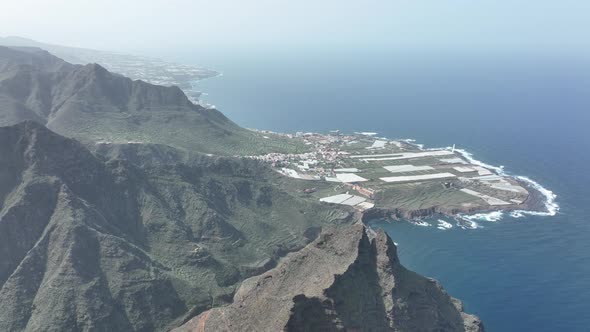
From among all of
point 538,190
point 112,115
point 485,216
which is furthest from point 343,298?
point 112,115

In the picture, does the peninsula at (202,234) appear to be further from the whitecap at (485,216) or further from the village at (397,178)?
the whitecap at (485,216)

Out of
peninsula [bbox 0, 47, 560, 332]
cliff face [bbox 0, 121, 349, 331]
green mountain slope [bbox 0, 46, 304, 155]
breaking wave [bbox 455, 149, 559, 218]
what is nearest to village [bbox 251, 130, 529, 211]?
peninsula [bbox 0, 47, 560, 332]

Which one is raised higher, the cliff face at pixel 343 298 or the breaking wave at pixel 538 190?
the cliff face at pixel 343 298

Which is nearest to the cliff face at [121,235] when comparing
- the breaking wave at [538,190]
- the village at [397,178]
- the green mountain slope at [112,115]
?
the village at [397,178]

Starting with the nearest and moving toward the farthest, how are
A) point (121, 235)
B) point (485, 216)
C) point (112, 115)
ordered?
point (121, 235) < point (485, 216) < point (112, 115)

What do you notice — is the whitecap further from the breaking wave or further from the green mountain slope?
the green mountain slope

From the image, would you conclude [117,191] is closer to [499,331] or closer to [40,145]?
[40,145]

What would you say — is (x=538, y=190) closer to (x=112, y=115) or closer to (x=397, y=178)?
(x=397, y=178)

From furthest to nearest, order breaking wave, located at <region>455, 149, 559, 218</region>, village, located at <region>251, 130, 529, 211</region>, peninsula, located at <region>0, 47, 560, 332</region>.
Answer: village, located at <region>251, 130, 529, 211</region> → breaking wave, located at <region>455, 149, 559, 218</region> → peninsula, located at <region>0, 47, 560, 332</region>
